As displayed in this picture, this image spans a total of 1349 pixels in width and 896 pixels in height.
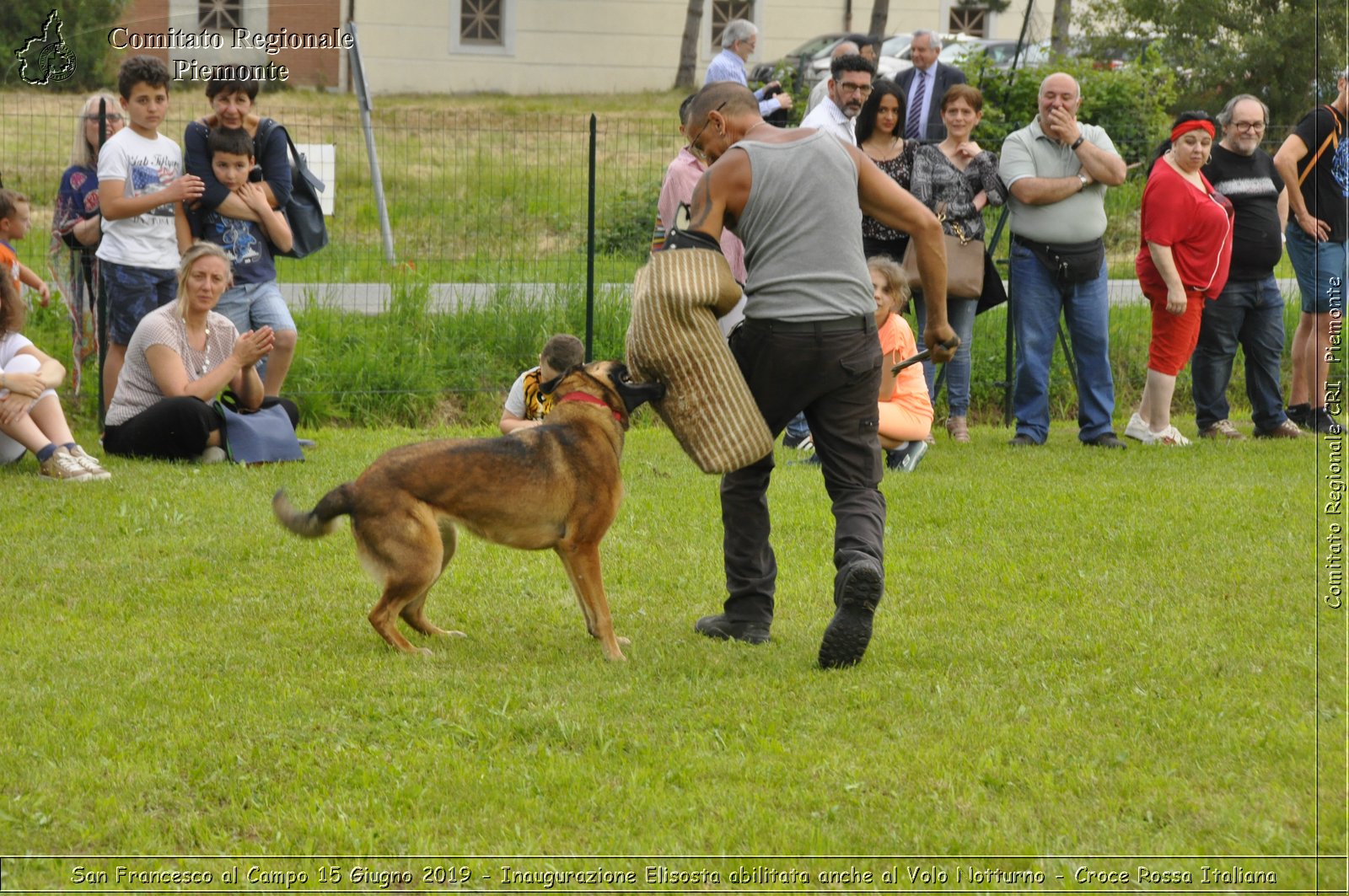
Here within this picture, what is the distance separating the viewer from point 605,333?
11469mm

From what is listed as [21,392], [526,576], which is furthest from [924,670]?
[21,392]

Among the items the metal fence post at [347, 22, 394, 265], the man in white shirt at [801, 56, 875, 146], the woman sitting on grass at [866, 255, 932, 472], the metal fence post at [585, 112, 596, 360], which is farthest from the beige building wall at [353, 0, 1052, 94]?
the woman sitting on grass at [866, 255, 932, 472]

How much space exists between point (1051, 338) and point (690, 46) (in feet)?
86.1

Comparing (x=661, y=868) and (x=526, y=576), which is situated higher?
(x=661, y=868)

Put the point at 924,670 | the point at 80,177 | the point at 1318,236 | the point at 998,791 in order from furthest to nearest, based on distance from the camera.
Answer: the point at 1318,236, the point at 80,177, the point at 924,670, the point at 998,791

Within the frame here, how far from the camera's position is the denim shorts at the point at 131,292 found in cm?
898

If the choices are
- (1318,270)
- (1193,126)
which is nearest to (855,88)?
(1193,126)

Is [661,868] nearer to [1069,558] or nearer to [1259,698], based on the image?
[1259,698]

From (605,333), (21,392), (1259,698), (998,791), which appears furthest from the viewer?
(605,333)

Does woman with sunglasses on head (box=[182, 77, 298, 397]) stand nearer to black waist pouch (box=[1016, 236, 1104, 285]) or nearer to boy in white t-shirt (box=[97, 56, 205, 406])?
boy in white t-shirt (box=[97, 56, 205, 406])

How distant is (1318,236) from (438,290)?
22.6ft

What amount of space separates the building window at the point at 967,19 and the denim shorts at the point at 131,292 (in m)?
31.2

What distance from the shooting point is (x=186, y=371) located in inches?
335

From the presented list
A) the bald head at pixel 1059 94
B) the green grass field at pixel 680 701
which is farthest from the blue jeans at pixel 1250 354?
the green grass field at pixel 680 701
